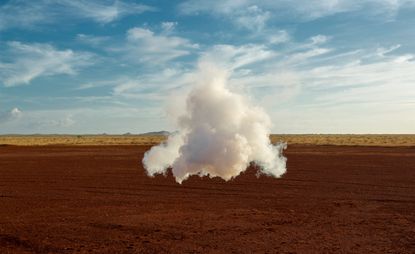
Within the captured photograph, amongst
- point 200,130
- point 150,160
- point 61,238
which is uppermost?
point 200,130

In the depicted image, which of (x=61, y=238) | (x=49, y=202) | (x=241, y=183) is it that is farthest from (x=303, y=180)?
(x=61, y=238)

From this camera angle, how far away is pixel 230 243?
40.7 feet

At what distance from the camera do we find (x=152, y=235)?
13289 mm

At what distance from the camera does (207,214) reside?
1631cm

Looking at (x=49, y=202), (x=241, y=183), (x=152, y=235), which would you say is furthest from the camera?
(x=241, y=183)

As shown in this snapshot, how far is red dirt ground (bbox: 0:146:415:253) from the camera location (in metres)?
12.3

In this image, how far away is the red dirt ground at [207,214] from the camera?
12297 mm

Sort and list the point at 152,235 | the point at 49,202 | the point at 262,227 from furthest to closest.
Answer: the point at 49,202
the point at 262,227
the point at 152,235

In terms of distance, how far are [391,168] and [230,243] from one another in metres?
23.2

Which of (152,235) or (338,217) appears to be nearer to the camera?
(152,235)

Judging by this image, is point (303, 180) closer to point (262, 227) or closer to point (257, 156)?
point (257, 156)

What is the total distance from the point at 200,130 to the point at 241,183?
9.57m

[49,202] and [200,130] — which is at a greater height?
[200,130]

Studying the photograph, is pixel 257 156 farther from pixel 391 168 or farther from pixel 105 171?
pixel 391 168
